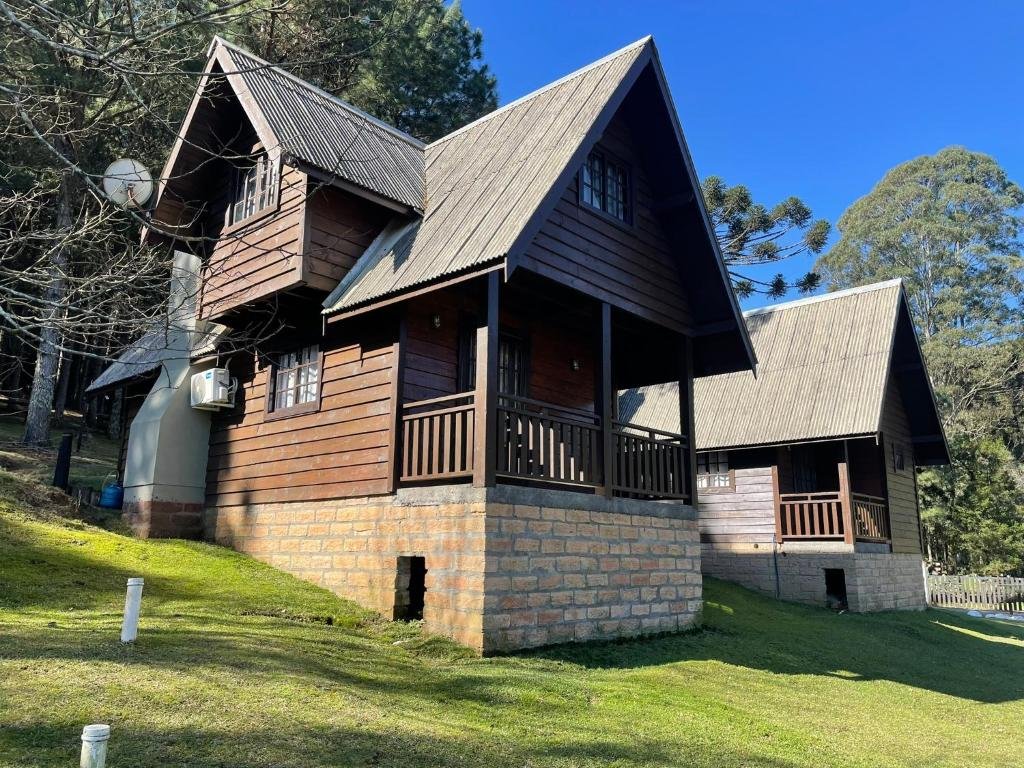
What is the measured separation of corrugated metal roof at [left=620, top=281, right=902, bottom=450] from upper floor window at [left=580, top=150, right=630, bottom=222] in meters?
7.87

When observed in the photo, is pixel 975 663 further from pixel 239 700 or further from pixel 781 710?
pixel 239 700

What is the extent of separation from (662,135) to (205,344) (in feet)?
27.9

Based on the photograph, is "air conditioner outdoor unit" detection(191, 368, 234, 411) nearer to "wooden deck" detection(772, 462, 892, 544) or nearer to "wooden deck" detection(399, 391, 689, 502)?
"wooden deck" detection(399, 391, 689, 502)

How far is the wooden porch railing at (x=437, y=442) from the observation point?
31.3ft

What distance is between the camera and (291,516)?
476 inches

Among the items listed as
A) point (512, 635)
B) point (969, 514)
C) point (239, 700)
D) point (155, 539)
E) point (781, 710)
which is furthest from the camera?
point (969, 514)

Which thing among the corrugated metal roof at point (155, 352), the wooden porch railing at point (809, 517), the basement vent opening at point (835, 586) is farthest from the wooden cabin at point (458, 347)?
the basement vent opening at point (835, 586)

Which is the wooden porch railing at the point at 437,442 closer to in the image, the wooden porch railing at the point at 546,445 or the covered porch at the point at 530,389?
the covered porch at the point at 530,389

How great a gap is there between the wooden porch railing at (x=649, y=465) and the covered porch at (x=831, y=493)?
7.02 metres

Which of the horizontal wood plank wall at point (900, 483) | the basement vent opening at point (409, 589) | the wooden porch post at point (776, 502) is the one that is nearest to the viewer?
the basement vent opening at point (409, 589)

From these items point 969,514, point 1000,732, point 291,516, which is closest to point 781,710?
point 1000,732

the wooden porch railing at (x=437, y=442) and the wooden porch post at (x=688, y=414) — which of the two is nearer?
the wooden porch railing at (x=437, y=442)

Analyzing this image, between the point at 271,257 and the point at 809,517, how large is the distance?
45.7 ft

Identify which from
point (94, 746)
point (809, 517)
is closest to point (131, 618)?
point (94, 746)
